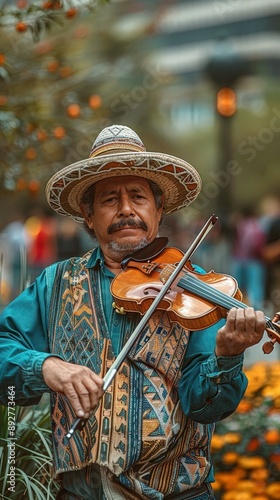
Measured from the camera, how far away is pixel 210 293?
279 centimetres

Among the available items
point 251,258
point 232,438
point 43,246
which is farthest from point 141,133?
point 232,438

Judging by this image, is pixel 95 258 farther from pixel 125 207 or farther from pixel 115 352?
pixel 115 352

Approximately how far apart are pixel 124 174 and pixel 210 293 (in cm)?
55

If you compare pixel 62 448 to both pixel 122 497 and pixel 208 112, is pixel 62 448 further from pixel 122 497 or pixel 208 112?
pixel 208 112

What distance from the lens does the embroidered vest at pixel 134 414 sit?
2.83 meters

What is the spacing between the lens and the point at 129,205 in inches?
122

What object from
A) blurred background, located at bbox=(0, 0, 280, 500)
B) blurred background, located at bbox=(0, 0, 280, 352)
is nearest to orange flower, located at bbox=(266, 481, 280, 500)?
blurred background, located at bbox=(0, 0, 280, 500)

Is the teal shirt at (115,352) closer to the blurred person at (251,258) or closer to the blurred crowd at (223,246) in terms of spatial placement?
the blurred crowd at (223,246)

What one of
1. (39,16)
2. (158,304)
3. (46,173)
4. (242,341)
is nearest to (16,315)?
(158,304)

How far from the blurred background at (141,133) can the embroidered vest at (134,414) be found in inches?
25.4

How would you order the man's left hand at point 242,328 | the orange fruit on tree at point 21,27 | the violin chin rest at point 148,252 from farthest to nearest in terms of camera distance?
the orange fruit on tree at point 21,27 < the violin chin rest at point 148,252 < the man's left hand at point 242,328

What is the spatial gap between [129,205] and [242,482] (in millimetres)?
1974

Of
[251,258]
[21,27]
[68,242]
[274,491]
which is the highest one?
[68,242]

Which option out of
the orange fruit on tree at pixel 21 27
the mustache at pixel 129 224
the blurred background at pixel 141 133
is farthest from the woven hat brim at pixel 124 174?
the orange fruit on tree at pixel 21 27
